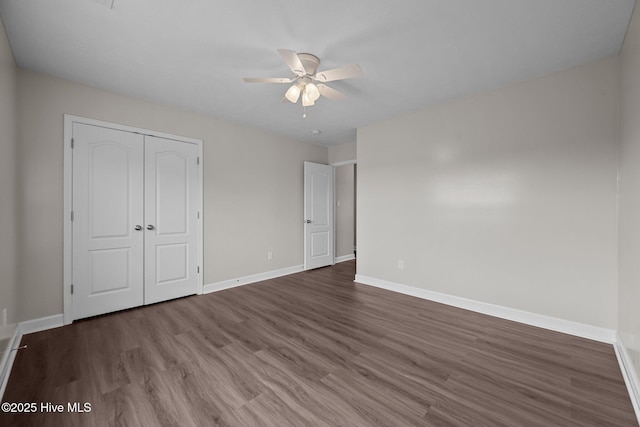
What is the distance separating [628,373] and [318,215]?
14.0 ft

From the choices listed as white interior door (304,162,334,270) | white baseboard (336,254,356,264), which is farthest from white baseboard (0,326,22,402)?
white baseboard (336,254,356,264)

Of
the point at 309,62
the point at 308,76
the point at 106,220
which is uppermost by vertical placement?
the point at 309,62

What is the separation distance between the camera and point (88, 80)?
2789 mm

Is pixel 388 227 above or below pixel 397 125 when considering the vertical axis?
below

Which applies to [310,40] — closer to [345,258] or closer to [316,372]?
[316,372]

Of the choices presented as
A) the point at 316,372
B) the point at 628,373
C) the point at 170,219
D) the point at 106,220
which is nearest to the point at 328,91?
the point at 316,372

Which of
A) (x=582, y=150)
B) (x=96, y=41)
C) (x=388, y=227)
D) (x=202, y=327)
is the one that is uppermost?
(x=96, y=41)

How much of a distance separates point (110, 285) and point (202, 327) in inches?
50.7

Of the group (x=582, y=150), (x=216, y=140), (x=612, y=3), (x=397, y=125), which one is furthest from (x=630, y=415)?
(x=216, y=140)

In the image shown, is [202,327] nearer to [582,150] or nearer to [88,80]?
[88,80]

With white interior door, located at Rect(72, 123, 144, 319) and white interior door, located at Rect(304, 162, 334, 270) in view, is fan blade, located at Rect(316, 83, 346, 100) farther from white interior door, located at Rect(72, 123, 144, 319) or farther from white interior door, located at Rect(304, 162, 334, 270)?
white interior door, located at Rect(304, 162, 334, 270)

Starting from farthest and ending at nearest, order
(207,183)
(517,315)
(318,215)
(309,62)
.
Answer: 1. (318,215)
2. (207,183)
3. (517,315)
4. (309,62)

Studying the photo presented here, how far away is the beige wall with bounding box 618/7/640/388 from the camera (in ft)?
5.71

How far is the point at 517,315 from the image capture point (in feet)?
9.32
